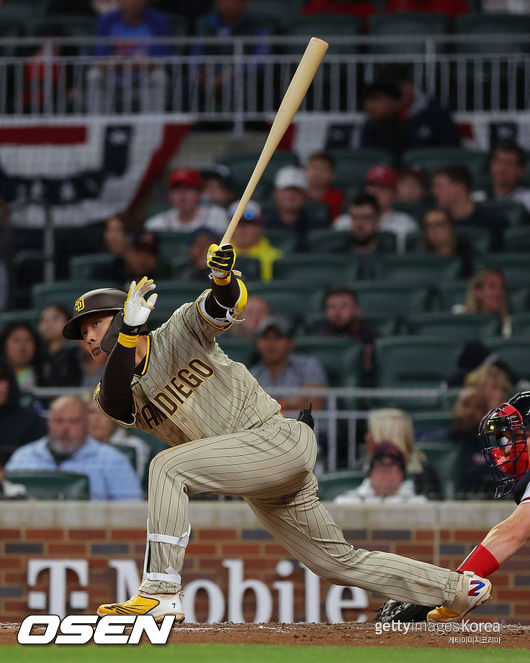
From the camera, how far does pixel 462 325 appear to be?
952 centimetres

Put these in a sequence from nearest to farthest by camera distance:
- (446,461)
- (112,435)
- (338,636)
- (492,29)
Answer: (338,636), (446,461), (112,435), (492,29)

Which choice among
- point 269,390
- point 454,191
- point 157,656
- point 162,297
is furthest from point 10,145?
point 157,656

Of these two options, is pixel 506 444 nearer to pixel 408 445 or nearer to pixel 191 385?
pixel 191 385

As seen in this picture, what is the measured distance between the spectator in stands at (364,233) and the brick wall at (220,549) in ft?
10.9

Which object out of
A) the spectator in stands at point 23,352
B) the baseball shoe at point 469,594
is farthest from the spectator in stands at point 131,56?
the baseball shoe at point 469,594

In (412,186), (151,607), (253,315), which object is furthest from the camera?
(412,186)

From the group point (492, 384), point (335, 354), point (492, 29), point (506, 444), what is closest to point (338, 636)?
point (506, 444)

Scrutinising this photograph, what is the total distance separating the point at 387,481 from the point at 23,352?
9.52 ft

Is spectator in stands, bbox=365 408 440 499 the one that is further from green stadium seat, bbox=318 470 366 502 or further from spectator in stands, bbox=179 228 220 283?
spectator in stands, bbox=179 228 220 283

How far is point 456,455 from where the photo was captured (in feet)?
26.5

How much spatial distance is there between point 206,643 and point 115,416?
0.93m

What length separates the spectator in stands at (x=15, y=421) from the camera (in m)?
8.34

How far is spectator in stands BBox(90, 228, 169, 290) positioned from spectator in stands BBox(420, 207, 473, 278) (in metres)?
2.00

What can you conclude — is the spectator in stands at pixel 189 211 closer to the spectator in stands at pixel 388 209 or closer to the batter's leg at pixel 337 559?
the spectator in stands at pixel 388 209
